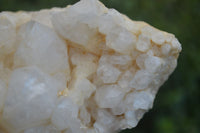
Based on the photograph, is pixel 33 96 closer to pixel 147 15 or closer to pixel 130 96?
pixel 130 96

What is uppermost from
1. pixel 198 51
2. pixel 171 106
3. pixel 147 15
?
pixel 147 15

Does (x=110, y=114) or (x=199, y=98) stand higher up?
(x=110, y=114)

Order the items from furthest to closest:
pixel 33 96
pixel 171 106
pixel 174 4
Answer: pixel 174 4 < pixel 171 106 < pixel 33 96

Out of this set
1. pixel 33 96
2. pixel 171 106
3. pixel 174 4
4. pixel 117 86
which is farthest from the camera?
pixel 174 4

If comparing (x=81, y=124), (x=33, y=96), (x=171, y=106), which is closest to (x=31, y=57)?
(x=33, y=96)

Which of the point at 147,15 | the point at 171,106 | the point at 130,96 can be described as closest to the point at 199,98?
the point at 171,106

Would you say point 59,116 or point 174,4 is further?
point 174,4

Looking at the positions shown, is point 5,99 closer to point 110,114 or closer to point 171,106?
point 110,114
